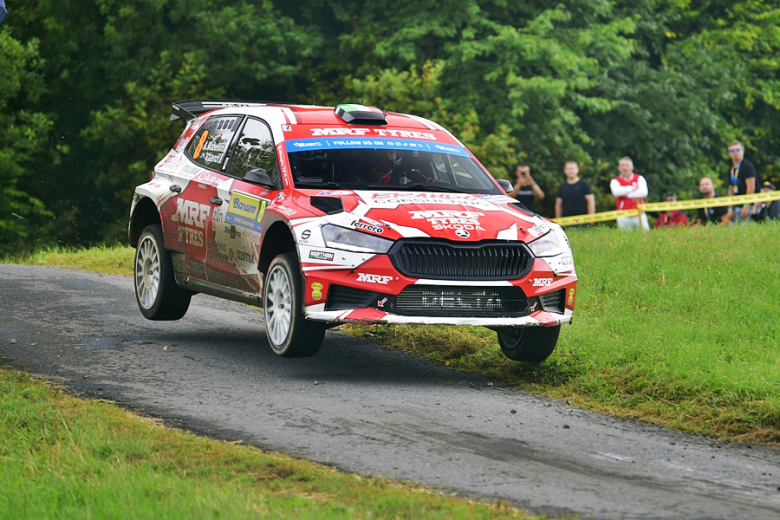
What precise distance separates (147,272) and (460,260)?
3902mm

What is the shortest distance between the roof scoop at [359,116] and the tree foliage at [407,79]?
17.3 m

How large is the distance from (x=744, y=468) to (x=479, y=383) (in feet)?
9.01

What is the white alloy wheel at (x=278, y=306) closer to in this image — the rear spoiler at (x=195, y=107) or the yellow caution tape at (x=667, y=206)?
the rear spoiler at (x=195, y=107)

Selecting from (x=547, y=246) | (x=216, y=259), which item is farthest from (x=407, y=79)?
(x=547, y=246)

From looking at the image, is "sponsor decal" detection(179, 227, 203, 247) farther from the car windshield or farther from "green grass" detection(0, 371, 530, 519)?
"green grass" detection(0, 371, 530, 519)

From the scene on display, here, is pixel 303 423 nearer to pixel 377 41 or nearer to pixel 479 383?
pixel 479 383

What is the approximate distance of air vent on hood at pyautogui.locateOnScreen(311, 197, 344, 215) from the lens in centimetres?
879

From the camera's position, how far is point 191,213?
10523mm

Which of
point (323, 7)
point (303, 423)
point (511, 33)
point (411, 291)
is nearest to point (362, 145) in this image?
point (411, 291)

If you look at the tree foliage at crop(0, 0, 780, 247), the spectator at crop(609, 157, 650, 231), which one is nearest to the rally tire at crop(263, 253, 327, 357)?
the spectator at crop(609, 157, 650, 231)

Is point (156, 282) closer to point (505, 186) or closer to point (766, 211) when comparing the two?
point (505, 186)

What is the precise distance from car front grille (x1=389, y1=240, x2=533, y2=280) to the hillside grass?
966 mm

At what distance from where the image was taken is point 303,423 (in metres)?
7.45

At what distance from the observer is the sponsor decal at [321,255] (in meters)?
8.55
